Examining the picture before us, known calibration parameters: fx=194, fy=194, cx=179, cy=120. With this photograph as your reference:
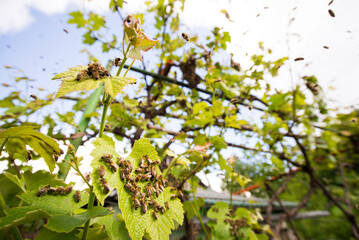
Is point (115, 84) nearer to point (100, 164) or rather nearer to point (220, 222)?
point (100, 164)

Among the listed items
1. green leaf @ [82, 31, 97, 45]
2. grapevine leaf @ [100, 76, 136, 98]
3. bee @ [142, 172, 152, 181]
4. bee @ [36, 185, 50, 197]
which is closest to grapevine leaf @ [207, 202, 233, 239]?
bee @ [142, 172, 152, 181]

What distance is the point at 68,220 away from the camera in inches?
18.0

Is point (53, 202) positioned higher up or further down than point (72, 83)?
further down

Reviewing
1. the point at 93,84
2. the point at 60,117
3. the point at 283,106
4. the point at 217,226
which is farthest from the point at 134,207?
the point at 283,106

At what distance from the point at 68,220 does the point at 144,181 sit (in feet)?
0.64

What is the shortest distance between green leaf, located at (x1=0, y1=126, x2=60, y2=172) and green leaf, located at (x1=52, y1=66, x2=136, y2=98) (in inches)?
Answer: 6.9

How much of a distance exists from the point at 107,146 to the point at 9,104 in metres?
1.70

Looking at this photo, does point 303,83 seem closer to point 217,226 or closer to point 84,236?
point 217,226

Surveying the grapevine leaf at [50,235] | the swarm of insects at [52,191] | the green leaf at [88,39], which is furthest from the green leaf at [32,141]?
the green leaf at [88,39]

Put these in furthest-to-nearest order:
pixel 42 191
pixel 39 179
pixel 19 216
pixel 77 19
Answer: pixel 77 19
pixel 39 179
pixel 42 191
pixel 19 216

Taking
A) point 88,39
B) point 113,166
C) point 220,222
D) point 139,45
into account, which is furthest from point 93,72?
point 88,39

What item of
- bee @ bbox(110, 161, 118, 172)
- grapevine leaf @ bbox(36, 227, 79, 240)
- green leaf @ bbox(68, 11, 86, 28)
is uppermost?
green leaf @ bbox(68, 11, 86, 28)

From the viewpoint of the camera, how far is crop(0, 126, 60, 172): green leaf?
53cm

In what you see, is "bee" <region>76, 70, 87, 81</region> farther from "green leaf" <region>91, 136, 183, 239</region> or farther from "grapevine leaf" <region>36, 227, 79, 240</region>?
"grapevine leaf" <region>36, 227, 79, 240</region>
